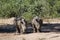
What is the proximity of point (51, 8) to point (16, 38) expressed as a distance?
22.0 meters

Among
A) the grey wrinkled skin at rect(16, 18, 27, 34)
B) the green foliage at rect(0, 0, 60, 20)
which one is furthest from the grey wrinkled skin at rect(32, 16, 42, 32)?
the green foliage at rect(0, 0, 60, 20)

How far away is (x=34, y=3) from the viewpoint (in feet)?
107

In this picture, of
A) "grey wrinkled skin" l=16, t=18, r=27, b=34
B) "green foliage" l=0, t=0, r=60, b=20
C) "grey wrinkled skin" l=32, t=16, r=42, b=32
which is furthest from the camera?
"green foliage" l=0, t=0, r=60, b=20

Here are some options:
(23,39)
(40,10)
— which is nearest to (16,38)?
(23,39)

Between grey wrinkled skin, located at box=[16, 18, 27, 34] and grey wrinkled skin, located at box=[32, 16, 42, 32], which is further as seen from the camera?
grey wrinkled skin, located at box=[32, 16, 42, 32]

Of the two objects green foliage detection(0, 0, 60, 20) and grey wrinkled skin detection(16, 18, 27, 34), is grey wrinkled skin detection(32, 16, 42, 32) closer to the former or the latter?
grey wrinkled skin detection(16, 18, 27, 34)

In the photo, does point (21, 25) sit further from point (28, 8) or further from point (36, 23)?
point (28, 8)

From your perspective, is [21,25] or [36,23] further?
[36,23]

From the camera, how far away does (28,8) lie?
105ft

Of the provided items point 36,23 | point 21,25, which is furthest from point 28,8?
point 21,25

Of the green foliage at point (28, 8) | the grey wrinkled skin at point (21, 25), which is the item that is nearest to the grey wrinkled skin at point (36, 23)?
the grey wrinkled skin at point (21, 25)

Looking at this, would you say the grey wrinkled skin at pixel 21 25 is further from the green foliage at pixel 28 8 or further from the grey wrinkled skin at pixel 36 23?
the green foliage at pixel 28 8

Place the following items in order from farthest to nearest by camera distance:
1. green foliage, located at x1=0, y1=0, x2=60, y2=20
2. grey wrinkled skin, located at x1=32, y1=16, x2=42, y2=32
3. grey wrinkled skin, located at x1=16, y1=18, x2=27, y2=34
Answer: green foliage, located at x1=0, y1=0, x2=60, y2=20
grey wrinkled skin, located at x1=32, y1=16, x2=42, y2=32
grey wrinkled skin, located at x1=16, y1=18, x2=27, y2=34

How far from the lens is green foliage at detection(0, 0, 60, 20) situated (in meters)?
31.4
